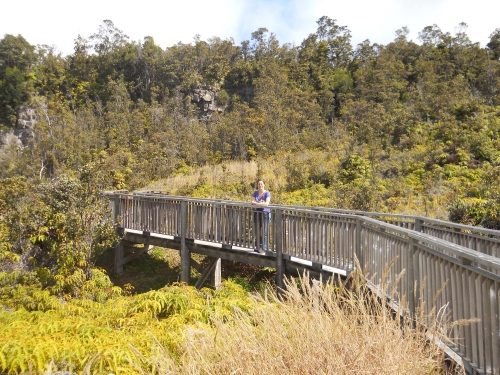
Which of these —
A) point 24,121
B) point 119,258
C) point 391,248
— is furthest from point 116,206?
point 24,121

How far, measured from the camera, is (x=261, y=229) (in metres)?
7.89

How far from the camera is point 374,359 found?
2229 mm

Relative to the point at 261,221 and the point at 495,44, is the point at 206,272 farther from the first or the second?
the point at 495,44

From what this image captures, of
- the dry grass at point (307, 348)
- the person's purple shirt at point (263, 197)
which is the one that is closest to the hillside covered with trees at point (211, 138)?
the dry grass at point (307, 348)

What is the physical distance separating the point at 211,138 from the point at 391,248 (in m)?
27.6

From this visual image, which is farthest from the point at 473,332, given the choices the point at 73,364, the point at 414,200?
the point at 414,200

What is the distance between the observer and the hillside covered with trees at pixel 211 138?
8250mm

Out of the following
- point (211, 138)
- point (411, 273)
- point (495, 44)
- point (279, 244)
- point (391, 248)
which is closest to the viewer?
point (411, 273)

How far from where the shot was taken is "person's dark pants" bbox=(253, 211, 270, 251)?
7.75m

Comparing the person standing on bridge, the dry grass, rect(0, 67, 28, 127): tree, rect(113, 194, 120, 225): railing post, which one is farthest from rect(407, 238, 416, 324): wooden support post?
rect(0, 67, 28, 127): tree

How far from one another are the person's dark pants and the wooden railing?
0.05m

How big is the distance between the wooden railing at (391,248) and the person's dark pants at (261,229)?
0.05 meters

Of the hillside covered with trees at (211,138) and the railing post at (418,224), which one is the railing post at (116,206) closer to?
Result: the hillside covered with trees at (211,138)

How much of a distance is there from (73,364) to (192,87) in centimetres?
4351
